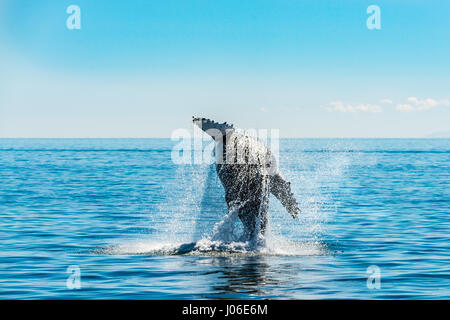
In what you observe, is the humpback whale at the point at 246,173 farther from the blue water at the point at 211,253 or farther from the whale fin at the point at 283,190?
the blue water at the point at 211,253

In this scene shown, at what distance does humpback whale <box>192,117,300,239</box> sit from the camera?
1634 cm

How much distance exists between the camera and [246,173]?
16.6 m

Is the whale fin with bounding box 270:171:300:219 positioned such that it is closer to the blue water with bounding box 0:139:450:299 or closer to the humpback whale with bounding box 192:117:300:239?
the humpback whale with bounding box 192:117:300:239

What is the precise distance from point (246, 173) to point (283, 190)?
1.37m

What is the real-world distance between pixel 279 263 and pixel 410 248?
4675 mm

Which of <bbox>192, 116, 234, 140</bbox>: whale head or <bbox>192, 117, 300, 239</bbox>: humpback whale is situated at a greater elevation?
<bbox>192, 116, 234, 140</bbox>: whale head

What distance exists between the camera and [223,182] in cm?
1675
